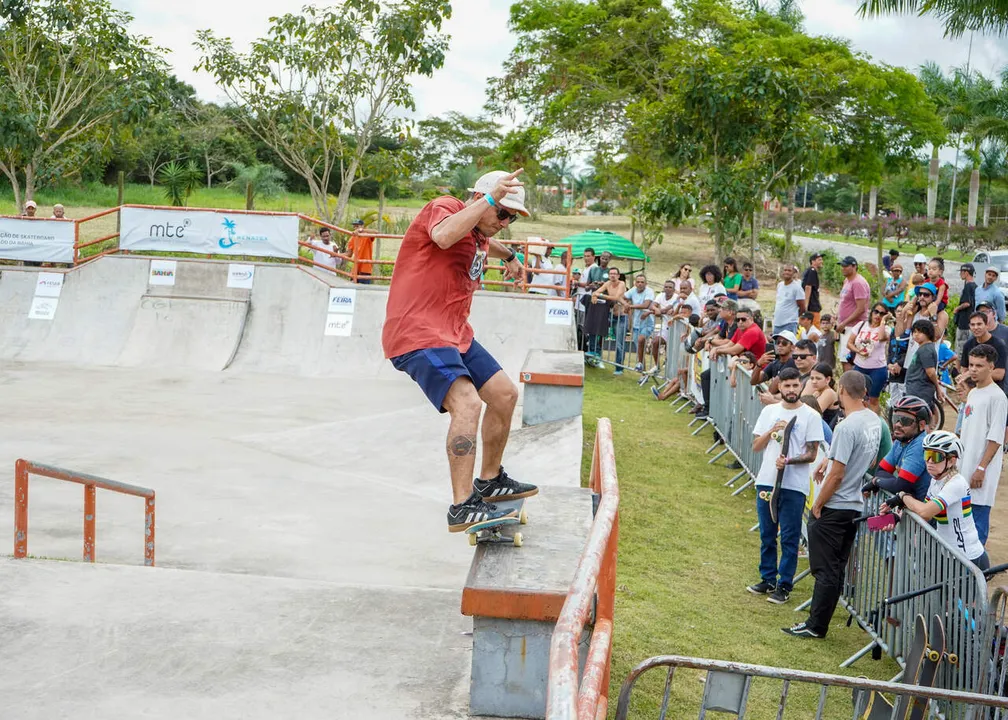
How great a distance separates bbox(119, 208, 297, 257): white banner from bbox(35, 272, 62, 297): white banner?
4.41 ft

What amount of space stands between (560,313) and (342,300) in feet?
13.3

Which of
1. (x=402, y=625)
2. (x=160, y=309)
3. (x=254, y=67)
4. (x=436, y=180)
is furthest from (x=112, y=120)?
(x=436, y=180)

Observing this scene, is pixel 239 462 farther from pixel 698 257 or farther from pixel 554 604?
pixel 698 257

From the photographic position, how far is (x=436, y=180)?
50844 millimetres

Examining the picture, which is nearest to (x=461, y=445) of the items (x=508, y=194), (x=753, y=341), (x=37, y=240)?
(x=508, y=194)

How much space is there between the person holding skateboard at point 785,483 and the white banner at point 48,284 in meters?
15.5

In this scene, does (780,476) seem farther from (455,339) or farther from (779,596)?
(455,339)

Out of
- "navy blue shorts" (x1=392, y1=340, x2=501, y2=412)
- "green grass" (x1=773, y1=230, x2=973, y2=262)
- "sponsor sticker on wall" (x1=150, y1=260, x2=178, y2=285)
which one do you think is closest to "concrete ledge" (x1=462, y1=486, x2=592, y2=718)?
"navy blue shorts" (x1=392, y1=340, x2=501, y2=412)

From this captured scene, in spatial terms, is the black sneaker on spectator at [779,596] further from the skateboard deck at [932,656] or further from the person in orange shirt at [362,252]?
the person in orange shirt at [362,252]

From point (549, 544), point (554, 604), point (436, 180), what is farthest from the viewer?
point (436, 180)

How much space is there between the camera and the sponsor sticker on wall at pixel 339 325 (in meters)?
18.0

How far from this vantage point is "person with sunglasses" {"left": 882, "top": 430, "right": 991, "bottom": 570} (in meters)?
6.07

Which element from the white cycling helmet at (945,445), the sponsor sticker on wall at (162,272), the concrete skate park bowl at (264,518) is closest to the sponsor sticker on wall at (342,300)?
the concrete skate park bowl at (264,518)

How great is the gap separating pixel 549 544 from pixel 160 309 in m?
15.7
